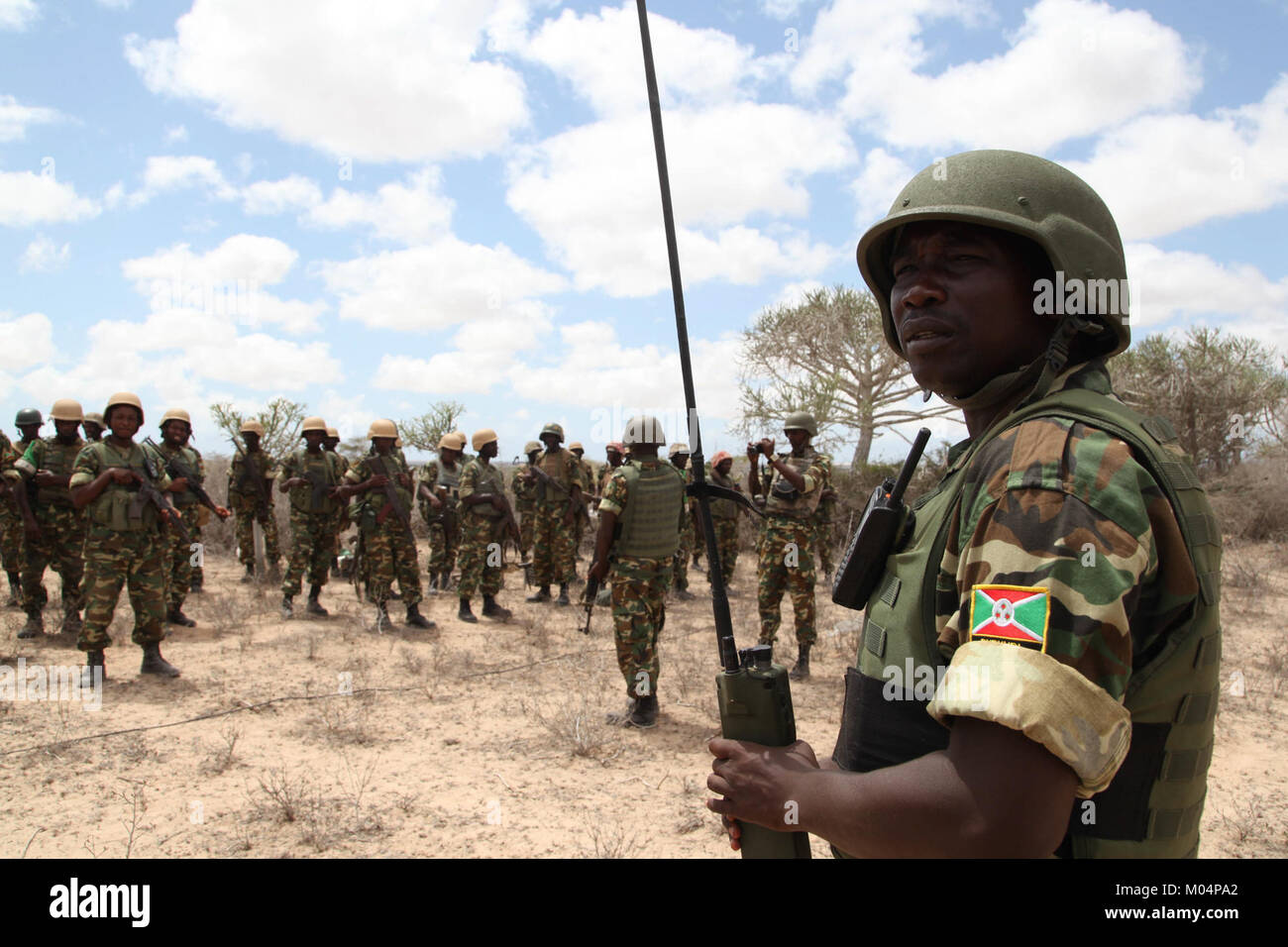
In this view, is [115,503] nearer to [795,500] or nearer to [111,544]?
[111,544]

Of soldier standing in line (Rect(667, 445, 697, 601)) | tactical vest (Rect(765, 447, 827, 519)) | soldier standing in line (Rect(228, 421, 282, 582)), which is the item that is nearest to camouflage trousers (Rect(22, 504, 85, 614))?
soldier standing in line (Rect(228, 421, 282, 582))

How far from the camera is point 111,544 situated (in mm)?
5895

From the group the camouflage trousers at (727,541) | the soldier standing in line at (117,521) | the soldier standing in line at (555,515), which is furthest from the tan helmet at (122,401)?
the camouflage trousers at (727,541)

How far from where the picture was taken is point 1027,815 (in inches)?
32.3

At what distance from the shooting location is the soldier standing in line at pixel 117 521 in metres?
5.83

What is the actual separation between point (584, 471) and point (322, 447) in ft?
11.4

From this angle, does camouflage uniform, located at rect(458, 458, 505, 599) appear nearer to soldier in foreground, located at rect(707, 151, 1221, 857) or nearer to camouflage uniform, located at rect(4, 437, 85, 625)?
camouflage uniform, located at rect(4, 437, 85, 625)

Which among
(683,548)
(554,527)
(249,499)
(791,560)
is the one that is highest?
(249,499)

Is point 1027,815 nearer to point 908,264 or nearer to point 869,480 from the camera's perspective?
point 908,264

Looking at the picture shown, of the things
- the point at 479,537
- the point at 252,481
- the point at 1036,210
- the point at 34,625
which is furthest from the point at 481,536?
the point at 1036,210

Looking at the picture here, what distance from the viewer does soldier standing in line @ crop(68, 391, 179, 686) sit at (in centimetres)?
583

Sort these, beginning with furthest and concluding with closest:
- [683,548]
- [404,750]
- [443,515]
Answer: [683,548]
[443,515]
[404,750]

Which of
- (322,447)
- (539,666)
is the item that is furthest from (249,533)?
(539,666)

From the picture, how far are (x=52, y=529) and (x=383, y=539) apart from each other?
306 cm
